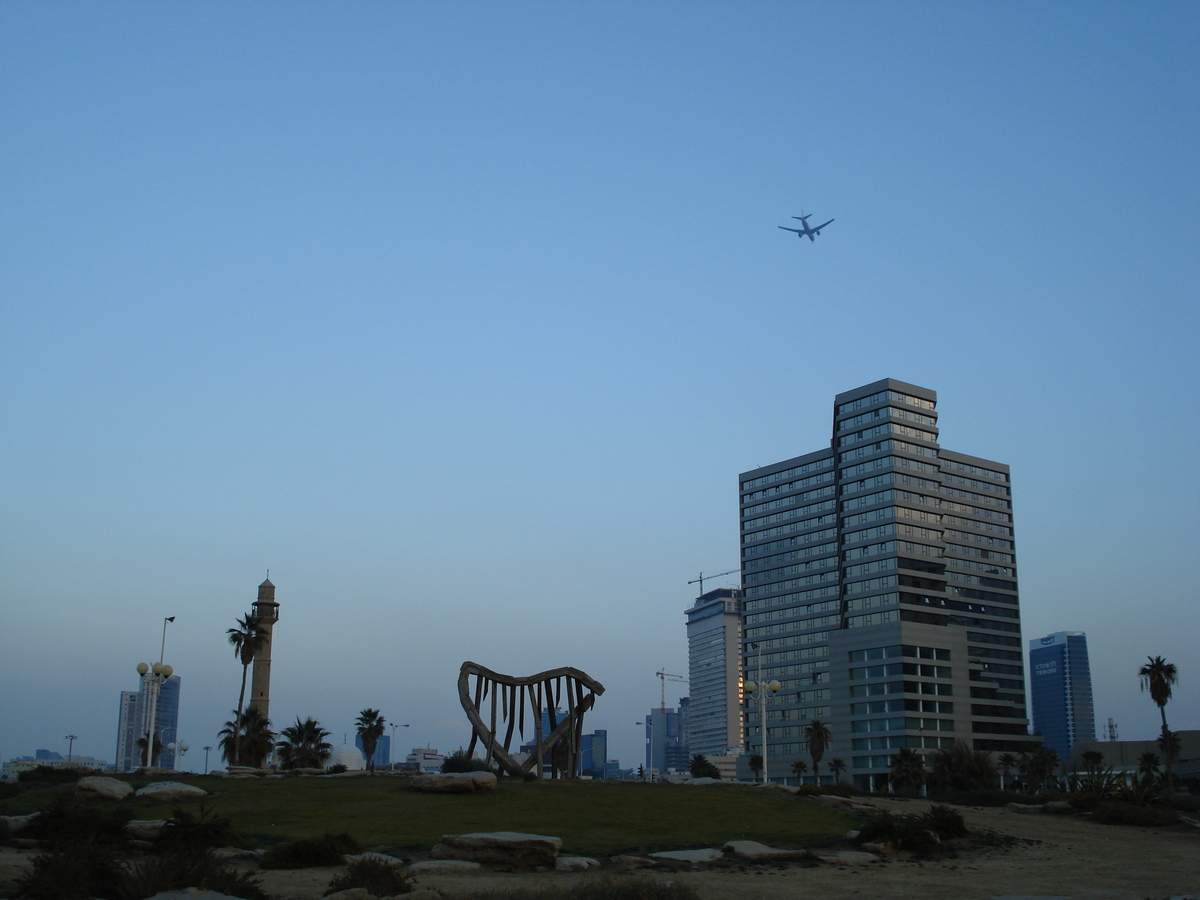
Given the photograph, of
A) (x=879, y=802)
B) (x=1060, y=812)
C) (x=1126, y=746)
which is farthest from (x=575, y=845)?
(x=1126, y=746)

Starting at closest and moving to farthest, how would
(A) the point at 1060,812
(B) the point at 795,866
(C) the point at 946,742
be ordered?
(B) the point at 795,866 < (A) the point at 1060,812 < (C) the point at 946,742

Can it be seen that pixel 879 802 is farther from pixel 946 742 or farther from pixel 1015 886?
pixel 946 742

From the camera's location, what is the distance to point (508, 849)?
23.3 meters

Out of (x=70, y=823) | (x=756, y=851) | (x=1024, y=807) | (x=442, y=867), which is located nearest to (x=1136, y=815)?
(x=1024, y=807)

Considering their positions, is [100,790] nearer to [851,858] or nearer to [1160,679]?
[851,858]

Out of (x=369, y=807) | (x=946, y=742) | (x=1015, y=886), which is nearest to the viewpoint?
(x=1015, y=886)

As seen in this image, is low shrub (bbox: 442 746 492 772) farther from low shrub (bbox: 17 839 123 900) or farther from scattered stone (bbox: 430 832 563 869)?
low shrub (bbox: 17 839 123 900)

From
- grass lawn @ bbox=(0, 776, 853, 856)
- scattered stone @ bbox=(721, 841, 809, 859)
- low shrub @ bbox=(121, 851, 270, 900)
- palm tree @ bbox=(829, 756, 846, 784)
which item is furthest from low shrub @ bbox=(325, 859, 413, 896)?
palm tree @ bbox=(829, 756, 846, 784)

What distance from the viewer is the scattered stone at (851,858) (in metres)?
26.5

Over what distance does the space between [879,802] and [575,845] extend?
22.2 metres

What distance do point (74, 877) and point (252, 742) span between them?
7273 cm

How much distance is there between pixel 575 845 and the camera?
27062 millimetres

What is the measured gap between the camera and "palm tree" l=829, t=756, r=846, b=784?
163 meters

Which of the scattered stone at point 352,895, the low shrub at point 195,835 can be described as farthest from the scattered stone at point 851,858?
the low shrub at point 195,835
